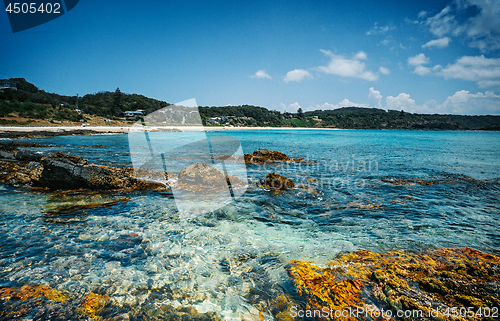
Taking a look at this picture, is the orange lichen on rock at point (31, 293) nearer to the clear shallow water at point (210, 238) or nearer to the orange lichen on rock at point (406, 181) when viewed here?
the clear shallow water at point (210, 238)

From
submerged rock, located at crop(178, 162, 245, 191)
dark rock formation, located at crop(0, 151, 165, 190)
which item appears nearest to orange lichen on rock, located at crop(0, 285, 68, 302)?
dark rock formation, located at crop(0, 151, 165, 190)

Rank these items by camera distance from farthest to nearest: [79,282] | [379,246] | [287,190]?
[287,190], [379,246], [79,282]

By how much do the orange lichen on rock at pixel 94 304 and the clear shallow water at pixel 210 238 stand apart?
0.30 ft

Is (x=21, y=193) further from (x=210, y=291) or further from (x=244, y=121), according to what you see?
(x=244, y=121)

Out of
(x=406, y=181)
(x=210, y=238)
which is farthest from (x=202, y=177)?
(x=406, y=181)

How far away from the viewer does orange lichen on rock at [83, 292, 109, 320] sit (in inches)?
97.2

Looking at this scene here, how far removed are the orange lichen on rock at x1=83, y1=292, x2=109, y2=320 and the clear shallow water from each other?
0.09 metres

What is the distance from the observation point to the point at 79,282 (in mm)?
2982

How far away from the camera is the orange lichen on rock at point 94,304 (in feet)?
8.10

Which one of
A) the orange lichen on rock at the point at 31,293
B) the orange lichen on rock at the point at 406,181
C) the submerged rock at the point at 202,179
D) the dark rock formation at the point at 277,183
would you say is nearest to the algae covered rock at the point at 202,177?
the submerged rock at the point at 202,179

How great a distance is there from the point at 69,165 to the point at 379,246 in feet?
30.4

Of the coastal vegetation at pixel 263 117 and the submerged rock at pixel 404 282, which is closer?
the submerged rock at pixel 404 282

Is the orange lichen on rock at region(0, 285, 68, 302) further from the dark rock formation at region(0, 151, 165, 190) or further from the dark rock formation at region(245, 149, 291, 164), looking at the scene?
the dark rock formation at region(245, 149, 291, 164)

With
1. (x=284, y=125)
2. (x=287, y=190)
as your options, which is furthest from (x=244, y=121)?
(x=287, y=190)
